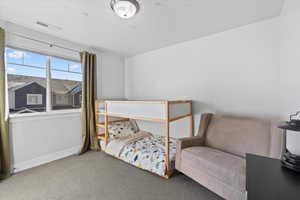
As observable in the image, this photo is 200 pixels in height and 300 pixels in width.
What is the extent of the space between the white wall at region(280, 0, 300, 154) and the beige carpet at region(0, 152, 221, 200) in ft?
4.70

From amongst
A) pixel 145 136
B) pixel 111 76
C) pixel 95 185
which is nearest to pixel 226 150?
pixel 145 136

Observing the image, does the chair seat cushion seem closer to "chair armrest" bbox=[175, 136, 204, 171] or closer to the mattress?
"chair armrest" bbox=[175, 136, 204, 171]

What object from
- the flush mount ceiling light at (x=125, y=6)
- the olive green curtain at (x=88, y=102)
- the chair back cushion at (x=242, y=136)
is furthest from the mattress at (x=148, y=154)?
the flush mount ceiling light at (x=125, y=6)

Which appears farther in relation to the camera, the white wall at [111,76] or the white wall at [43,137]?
the white wall at [111,76]

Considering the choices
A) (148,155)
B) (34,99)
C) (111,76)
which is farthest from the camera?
(111,76)

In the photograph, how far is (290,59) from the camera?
156 centimetres

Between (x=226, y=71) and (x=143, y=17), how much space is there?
1625 mm

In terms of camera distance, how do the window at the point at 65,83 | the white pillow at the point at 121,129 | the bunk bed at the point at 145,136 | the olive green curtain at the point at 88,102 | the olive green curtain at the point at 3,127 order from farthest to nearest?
the white pillow at the point at 121,129
the olive green curtain at the point at 88,102
the window at the point at 65,83
the bunk bed at the point at 145,136
the olive green curtain at the point at 3,127

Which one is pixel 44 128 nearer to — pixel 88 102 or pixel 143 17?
pixel 88 102

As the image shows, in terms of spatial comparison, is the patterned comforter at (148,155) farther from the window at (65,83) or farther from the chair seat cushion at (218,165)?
the window at (65,83)

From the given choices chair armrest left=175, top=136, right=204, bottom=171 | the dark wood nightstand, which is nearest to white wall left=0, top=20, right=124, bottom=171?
chair armrest left=175, top=136, right=204, bottom=171

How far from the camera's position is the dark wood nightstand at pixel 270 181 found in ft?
1.98

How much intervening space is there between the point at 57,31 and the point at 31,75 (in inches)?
35.9

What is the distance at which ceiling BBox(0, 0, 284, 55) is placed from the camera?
64.4 inches
